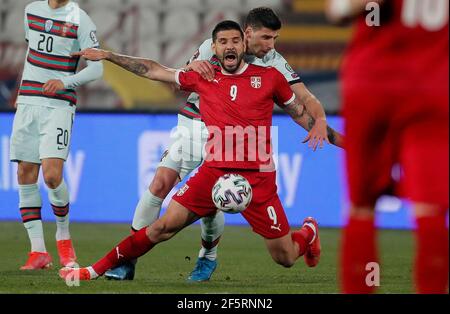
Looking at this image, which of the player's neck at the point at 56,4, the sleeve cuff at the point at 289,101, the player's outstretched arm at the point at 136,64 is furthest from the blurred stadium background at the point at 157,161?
the player's neck at the point at 56,4

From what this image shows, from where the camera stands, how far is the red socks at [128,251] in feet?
22.0

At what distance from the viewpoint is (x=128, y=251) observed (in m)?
6.74

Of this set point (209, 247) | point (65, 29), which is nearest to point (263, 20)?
point (209, 247)

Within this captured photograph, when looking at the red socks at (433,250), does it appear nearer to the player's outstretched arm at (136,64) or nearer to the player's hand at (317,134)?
the player's hand at (317,134)

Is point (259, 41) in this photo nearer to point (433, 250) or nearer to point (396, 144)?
point (396, 144)

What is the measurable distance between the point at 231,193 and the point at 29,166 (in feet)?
7.91

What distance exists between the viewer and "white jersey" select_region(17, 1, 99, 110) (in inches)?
320

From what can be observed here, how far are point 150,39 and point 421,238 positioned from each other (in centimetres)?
1532

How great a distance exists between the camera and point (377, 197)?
4.20m

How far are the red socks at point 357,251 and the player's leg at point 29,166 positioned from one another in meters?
4.36

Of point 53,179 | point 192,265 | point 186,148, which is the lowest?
point 192,265

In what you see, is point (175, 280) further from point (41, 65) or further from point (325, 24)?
point (325, 24)

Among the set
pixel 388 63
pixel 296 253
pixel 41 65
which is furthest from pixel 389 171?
pixel 41 65

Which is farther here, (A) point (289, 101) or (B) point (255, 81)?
(A) point (289, 101)
